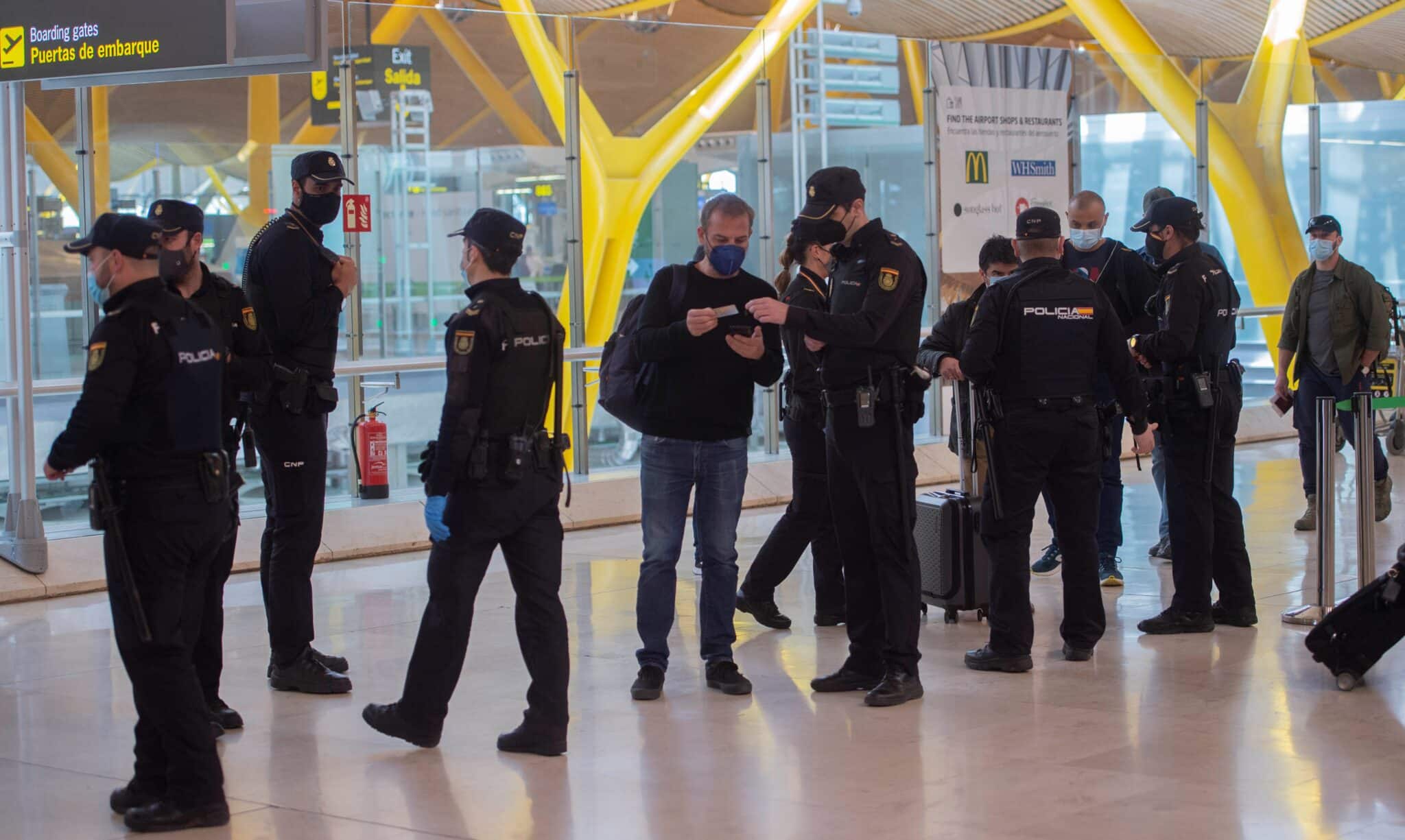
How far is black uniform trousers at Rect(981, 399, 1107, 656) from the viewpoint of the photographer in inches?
226

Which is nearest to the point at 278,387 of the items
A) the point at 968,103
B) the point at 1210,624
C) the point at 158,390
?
the point at 158,390

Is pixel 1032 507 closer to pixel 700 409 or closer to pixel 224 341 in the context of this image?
pixel 700 409

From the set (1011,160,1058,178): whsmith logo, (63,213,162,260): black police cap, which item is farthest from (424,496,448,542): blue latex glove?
(1011,160,1058,178): whsmith logo

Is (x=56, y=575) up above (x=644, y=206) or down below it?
below

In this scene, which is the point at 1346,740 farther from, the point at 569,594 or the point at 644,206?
the point at 644,206

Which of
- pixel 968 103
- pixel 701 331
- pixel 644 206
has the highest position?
pixel 968 103

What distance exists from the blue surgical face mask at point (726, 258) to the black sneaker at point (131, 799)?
235 centimetres

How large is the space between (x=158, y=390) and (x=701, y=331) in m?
1.76

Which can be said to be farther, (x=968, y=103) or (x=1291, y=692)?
(x=968, y=103)

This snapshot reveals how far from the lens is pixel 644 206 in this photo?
1215cm

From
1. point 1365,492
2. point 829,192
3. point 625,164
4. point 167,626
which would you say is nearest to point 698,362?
point 829,192

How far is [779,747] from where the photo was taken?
4879mm

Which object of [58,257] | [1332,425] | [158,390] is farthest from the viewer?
[58,257]

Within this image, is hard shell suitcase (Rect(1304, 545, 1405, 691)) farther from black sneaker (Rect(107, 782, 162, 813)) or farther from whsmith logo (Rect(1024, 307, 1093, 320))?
black sneaker (Rect(107, 782, 162, 813))
